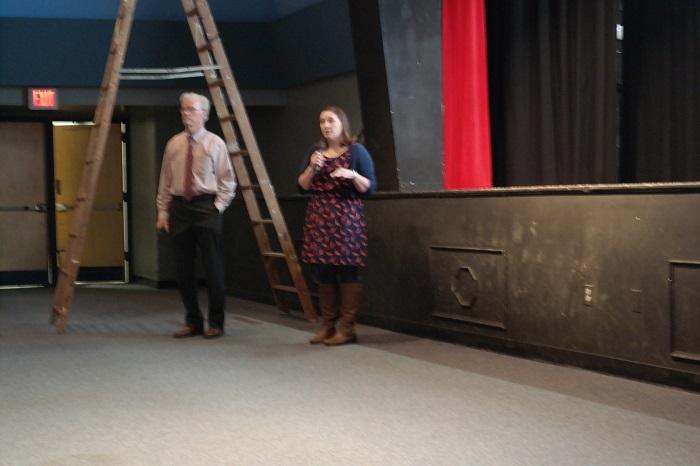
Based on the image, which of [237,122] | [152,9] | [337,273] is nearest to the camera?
[337,273]

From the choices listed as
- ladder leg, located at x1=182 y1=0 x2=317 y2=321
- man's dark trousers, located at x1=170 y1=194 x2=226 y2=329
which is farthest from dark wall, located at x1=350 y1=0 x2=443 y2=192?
man's dark trousers, located at x1=170 y1=194 x2=226 y2=329

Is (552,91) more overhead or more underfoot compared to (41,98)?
more underfoot

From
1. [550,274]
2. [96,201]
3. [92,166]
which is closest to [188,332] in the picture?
[92,166]

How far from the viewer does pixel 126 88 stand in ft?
34.4

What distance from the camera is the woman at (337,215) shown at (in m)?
6.21

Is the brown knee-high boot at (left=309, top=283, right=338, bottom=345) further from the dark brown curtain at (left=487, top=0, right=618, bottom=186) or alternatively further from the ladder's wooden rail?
the dark brown curtain at (left=487, top=0, right=618, bottom=186)

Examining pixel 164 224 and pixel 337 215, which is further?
pixel 164 224

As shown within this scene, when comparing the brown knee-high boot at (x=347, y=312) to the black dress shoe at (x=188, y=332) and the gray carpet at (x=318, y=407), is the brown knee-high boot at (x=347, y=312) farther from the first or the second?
the black dress shoe at (x=188, y=332)

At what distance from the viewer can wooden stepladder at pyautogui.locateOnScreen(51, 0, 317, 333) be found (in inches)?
284

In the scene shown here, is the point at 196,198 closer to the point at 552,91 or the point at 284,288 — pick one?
the point at 284,288

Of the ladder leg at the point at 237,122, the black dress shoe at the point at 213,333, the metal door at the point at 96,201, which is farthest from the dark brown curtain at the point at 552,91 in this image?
the metal door at the point at 96,201

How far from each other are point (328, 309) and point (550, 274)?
140cm

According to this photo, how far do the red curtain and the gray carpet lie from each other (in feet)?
6.02

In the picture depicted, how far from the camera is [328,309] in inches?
252
